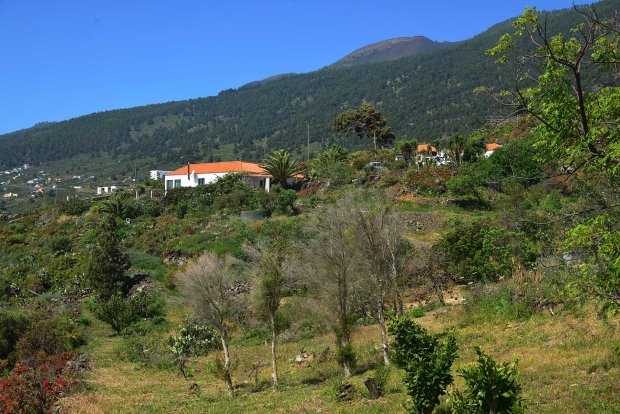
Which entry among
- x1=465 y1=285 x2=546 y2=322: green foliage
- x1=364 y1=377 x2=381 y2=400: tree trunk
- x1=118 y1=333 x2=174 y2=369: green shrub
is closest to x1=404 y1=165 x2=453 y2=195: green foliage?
x1=465 y1=285 x2=546 y2=322: green foliage

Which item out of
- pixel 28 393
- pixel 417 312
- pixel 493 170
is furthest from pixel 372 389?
pixel 493 170

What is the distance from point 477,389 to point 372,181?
3799 cm

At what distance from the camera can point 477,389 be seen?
7863 millimetres

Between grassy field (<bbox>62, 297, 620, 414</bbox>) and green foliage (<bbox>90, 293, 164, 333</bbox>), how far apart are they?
5051 millimetres

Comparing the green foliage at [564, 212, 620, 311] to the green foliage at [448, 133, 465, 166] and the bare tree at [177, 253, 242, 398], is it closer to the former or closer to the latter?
the bare tree at [177, 253, 242, 398]

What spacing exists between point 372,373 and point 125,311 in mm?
17129

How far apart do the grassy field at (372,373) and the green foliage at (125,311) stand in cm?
505

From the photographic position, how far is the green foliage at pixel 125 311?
2852 centimetres

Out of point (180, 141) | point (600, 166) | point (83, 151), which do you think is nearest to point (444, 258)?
point (600, 166)

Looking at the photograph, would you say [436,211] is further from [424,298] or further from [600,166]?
[600,166]

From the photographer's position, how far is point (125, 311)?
29.0 metres

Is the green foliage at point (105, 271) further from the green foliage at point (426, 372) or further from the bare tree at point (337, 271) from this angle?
the green foliage at point (426, 372)

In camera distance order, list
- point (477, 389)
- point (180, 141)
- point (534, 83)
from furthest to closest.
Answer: point (180, 141)
point (534, 83)
point (477, 389)

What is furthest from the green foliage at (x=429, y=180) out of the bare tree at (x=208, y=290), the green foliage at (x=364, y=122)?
the bare tree at (x=208, y=290)
